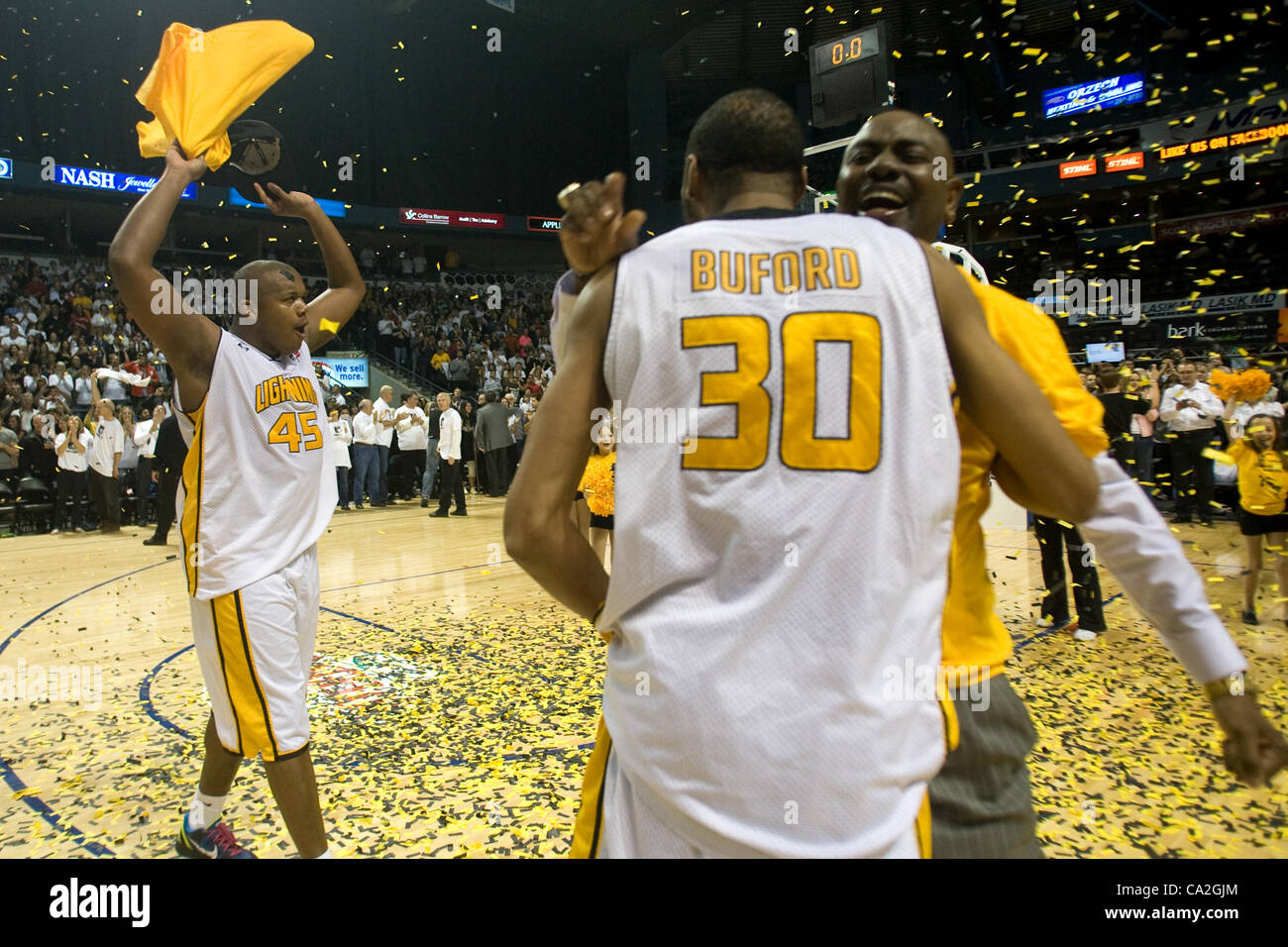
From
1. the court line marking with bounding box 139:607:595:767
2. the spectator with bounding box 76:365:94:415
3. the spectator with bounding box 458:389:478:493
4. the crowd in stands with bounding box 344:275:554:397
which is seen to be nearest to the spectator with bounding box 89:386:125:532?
the spectator with bounding box 76:365:94:415

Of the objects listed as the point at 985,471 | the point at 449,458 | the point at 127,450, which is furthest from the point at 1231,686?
the point at 127,450

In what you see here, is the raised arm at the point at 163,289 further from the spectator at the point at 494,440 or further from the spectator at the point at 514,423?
the spectator at the point at 514,423

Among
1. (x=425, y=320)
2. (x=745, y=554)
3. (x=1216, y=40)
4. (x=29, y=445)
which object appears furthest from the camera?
(x=425, y=320)

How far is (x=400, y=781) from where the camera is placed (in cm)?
338

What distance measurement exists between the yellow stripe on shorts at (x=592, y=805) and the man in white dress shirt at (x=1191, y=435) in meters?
11.1

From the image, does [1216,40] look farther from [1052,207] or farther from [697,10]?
[697,10]

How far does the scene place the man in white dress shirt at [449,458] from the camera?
478 inches

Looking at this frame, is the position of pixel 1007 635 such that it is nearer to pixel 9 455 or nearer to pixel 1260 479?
pixel 1260 479

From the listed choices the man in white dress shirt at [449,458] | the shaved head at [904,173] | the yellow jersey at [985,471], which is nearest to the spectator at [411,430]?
the man in white dress shirt at [449,458]

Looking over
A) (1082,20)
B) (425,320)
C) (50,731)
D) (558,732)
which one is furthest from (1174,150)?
(50,731)

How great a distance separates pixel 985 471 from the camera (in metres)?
1.46

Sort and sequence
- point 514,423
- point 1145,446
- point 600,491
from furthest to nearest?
1. point 514,423
2. point 1145,446
3. point 600,491

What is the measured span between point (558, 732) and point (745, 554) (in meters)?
3.04

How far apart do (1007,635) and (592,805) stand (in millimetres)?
766
